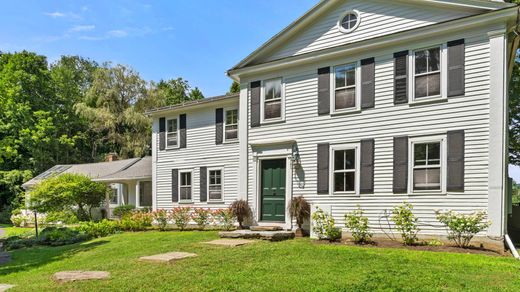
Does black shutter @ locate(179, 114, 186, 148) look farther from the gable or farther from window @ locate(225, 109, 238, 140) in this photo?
the gable

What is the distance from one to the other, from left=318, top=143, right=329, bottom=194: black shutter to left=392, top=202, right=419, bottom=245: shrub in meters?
2.26

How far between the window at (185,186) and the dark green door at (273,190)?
4423 mm

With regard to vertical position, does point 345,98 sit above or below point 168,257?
above

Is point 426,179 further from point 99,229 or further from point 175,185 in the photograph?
point 99,229

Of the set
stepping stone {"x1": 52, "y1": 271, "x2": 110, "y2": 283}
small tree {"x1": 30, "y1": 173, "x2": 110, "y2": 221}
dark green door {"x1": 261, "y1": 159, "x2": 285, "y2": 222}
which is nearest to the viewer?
stepping stone {"x1": 52, "y1": 271, "x2": 110, "y2": 283}

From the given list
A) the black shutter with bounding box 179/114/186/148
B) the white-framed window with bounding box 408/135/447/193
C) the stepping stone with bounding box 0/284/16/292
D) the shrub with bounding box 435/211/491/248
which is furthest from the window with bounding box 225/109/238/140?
the stepping stone with bounding box 0/284/16/292

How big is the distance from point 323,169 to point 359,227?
2.13m

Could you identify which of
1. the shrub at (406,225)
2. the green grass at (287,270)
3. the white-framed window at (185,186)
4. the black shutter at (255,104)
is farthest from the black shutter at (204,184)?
the shrub at (406,225)

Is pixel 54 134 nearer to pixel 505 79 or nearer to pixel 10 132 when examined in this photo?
pixel 10 132

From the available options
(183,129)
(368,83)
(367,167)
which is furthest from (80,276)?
(183,129)

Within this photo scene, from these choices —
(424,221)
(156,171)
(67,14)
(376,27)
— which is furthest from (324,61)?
(67,14)

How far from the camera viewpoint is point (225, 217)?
44.4 ft

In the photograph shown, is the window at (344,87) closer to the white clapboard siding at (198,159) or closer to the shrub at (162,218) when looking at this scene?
the white clapboard siding at (198,159)

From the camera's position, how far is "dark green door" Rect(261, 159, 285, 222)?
12578 mm
